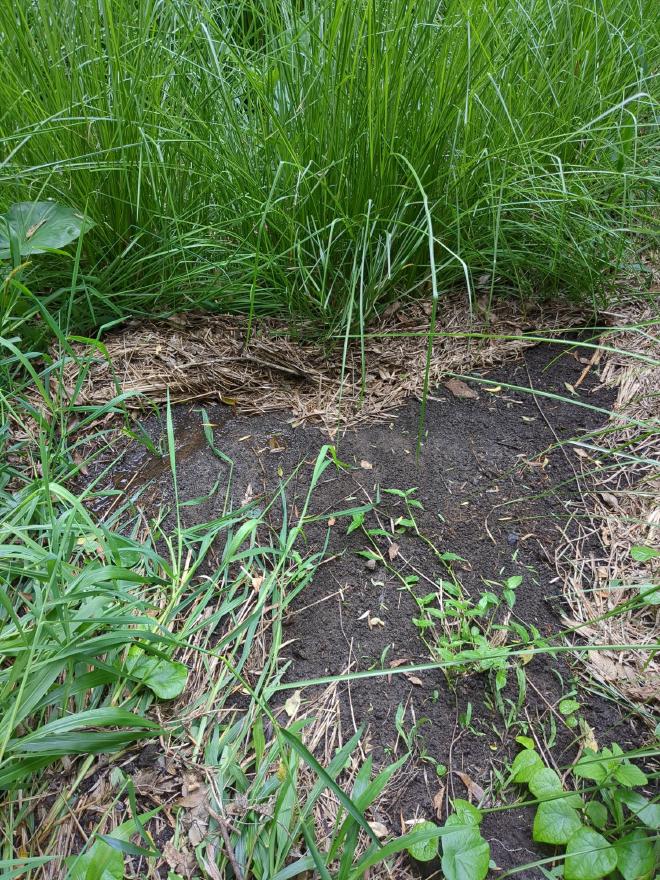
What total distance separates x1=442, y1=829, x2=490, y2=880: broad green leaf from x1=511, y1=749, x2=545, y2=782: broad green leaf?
0.13m

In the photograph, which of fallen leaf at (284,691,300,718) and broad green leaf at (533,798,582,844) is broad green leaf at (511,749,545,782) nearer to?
broad green leaf at (533,798,582,844)

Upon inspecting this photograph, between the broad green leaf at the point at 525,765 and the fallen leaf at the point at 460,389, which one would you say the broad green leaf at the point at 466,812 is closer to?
the broad green leaf at the point at 525,765

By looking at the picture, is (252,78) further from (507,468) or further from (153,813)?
(153,813)

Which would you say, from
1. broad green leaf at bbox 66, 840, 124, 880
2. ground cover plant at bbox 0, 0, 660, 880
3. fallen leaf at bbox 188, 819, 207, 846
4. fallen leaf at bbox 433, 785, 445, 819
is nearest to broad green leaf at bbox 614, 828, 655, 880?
ground cover plant at bbox 0, 0, 660, 880

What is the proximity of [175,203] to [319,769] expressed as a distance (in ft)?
5.16

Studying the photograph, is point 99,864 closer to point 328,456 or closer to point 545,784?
point 545,784

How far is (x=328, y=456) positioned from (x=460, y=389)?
465 mm

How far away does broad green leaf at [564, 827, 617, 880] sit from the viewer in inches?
33.7

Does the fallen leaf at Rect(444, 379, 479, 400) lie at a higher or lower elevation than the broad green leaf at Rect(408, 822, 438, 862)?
higher

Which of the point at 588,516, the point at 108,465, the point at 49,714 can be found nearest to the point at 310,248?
the point at 108,465

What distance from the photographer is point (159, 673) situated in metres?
1.05

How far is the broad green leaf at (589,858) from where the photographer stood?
856 millimetres

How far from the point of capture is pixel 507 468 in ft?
4.79

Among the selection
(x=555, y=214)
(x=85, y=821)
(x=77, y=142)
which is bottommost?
(x=85, y=821)
